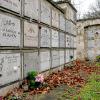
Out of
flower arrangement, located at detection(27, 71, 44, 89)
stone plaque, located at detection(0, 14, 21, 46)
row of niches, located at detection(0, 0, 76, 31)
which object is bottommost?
flower arrangement, located at detection(27, 71, 44, 89)

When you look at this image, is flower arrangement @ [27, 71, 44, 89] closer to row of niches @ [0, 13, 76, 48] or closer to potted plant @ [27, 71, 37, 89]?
potted plant @ [27, 71, 37, 89]

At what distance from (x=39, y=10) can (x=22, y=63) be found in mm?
1617

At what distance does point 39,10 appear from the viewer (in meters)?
5.70

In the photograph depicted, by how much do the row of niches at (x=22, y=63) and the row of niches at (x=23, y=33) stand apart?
0.18m

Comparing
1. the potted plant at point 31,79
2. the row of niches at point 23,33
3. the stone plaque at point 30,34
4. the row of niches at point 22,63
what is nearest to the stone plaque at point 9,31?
the row of niches at point 23,33

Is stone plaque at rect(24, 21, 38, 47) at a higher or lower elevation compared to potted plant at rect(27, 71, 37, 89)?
higher

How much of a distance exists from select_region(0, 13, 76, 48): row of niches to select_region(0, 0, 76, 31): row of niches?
0.16 meters

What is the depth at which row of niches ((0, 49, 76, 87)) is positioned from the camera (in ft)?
12.8

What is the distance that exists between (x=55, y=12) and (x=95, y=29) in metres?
5.65

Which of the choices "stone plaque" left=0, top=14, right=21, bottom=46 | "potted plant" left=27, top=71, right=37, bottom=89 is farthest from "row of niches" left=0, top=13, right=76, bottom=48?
"potted plant" left=27, top=71, right=37, bottom=89

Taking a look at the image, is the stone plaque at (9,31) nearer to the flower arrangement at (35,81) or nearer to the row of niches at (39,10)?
the row of niches at (39,10)

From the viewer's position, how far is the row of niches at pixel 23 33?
393 cm

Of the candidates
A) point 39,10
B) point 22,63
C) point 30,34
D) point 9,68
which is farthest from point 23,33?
point 39,10

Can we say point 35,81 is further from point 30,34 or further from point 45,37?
point 45,37
